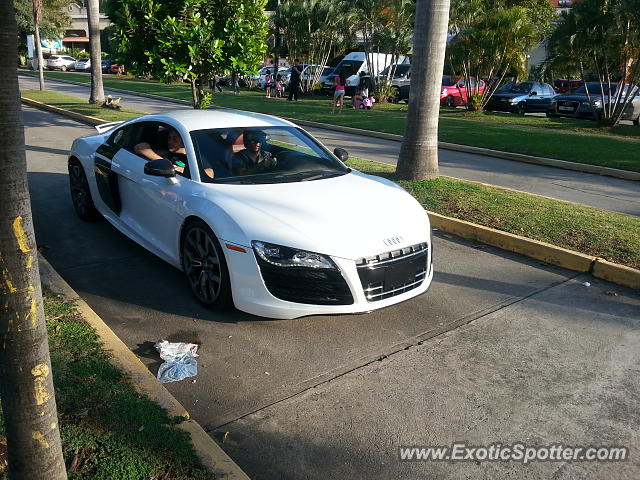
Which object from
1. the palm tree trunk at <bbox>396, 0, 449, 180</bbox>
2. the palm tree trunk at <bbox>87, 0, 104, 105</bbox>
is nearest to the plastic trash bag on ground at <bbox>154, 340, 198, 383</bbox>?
the palm tree trunk at <bbox>396, 0, 449, 180</bbox>

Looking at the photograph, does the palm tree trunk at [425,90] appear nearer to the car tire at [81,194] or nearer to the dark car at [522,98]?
the car tire at [81,194]

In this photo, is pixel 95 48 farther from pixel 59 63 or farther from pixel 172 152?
pixel 59 63

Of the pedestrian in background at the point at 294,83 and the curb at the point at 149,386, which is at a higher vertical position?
the pedestrian in background at the point at 294,83

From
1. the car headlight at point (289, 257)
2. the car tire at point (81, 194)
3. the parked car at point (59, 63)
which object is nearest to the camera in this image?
the car headlight at point (289, 257)

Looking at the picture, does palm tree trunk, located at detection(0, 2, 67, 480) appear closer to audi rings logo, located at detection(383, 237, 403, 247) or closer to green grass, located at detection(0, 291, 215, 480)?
green grass, located at detection(0, 291, 215, 480)

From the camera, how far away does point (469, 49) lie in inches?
861

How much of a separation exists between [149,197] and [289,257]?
1.94 meters

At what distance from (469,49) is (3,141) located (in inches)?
857

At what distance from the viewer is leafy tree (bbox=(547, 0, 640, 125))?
17641 mm

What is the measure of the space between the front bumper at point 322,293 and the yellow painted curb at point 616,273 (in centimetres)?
265

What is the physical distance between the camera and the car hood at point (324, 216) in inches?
171

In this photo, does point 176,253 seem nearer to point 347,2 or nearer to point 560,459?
point 560,459

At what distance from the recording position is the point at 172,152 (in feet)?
18.9

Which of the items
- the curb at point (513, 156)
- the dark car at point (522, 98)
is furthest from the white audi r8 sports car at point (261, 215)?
the dark car at point (522, 98)
